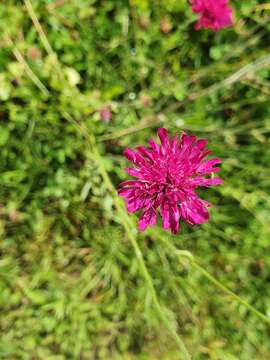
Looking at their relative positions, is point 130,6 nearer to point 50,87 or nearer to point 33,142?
point 50,87

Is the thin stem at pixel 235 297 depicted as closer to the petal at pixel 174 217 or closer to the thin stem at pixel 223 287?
the thin stem at pixel 223 287

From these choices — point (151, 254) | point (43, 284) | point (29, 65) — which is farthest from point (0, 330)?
point (29, 65)

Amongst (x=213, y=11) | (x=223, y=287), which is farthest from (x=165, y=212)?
(x=213, y=11)

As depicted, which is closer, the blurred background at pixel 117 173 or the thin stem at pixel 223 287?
the thin stem at pixel 223 287

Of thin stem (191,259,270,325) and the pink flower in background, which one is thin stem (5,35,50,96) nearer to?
the pink flower in background

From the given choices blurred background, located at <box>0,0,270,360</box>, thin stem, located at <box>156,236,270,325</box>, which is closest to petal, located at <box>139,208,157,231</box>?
thin stem, located at <box>156,236,270,325</box>

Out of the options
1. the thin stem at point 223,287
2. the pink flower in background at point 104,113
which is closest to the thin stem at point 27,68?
the pink flower in background at point 104,113
